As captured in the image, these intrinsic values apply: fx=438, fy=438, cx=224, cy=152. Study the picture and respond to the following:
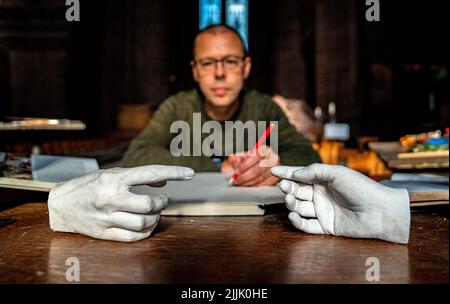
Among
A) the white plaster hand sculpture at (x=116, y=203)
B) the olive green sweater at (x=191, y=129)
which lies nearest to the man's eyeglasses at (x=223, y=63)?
the olive green sweater at (x=191, y=129)

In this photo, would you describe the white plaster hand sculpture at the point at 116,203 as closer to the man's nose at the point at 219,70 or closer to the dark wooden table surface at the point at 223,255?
the dark wooden table surface at the point at 223,255

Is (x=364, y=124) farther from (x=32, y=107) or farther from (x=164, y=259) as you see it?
(x=164, y=259)

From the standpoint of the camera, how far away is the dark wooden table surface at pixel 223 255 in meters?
0.40

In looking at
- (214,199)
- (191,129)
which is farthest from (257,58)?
(214,199)

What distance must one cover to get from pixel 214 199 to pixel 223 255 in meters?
0.28

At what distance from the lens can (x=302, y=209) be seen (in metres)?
0.58

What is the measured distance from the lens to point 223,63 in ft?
4.90

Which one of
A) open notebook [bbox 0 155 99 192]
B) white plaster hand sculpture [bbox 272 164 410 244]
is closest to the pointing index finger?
white plaster hand sculpture [bbox 272 164 410 244]

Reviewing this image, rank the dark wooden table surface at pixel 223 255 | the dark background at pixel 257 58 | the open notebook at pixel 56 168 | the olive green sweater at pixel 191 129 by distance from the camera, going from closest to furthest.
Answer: the dark wooden table surface at pixel 223 255 < the open notebook at pixel 56 168 < the olive green sweater at pixel 191 129 < the dark background at pixel 257 58

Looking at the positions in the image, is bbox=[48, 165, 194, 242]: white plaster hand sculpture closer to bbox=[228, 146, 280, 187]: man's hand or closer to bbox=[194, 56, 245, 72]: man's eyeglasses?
bbox=[228, 146, 280, 187]: man's hand

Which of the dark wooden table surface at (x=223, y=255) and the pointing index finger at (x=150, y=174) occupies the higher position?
the pointing index finger at (x=150, y=174)

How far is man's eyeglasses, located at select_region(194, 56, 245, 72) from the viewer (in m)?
1.48

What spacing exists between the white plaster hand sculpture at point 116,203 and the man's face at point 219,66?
975 millimetres

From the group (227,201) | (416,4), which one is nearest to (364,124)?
(416,4)
